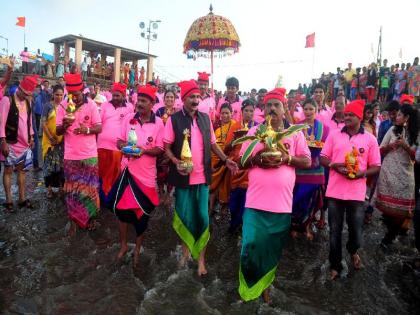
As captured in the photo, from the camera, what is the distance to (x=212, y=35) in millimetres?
8914

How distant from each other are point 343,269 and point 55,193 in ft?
18.3

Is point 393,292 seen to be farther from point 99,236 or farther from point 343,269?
point 99,236

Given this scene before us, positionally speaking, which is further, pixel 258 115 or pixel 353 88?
pixel 353 88

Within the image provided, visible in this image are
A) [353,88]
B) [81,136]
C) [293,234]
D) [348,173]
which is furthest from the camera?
[353,88]

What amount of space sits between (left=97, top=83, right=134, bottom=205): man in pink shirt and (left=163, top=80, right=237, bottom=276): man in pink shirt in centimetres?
206

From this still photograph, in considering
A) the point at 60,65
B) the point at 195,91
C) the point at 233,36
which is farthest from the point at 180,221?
the point at 60,65

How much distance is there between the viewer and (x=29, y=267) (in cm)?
420

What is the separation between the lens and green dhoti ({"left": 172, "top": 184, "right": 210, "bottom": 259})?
4328mm

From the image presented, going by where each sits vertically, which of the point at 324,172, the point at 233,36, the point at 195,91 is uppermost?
the point at 233,36

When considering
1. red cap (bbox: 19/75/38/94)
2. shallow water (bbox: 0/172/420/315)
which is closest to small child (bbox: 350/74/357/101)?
shallow water (bbox: 0/172/420/315)

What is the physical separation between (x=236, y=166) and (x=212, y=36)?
5.88 m

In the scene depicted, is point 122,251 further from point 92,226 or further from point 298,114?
point 298,114

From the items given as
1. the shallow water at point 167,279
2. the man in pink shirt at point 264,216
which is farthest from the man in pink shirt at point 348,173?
the man in pink shirt at point 264,216

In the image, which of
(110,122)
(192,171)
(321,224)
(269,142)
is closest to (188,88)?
(192,171)
